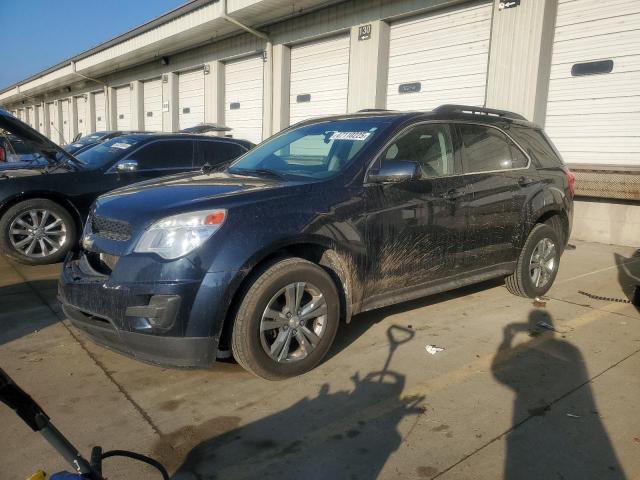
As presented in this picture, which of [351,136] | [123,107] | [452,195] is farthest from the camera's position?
[123,107]

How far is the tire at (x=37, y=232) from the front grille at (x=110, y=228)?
114 inches

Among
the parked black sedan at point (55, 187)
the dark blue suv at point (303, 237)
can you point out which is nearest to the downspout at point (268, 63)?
the parked black sedan at point (55, 187)

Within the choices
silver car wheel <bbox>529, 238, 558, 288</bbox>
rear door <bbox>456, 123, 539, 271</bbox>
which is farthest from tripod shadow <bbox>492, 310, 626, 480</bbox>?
silver car wheel <bbox>529, 238, 558, 288</bbox>

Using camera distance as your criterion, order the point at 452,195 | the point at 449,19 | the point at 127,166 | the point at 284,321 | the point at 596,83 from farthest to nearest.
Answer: the point at 449,19
the point at 596,83
the point at 127,166
the point at 452,195
the point at 284,321

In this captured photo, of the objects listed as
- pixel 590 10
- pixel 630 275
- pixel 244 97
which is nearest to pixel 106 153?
pixel 630 275

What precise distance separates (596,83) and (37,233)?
27.5ft

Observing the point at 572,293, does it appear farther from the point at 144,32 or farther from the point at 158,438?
the point at 144,32

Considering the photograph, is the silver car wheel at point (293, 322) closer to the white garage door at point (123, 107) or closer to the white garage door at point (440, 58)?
the white garage door at point (440, 58)

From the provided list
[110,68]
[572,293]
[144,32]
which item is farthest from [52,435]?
[110,68]

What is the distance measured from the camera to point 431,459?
2.56 metres

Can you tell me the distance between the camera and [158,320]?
293cm

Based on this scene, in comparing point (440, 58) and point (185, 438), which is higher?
point (440, 58)

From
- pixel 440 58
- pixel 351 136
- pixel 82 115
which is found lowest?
pixel 351 136

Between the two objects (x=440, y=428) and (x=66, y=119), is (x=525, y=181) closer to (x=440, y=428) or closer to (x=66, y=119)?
(x=440, y=428)
